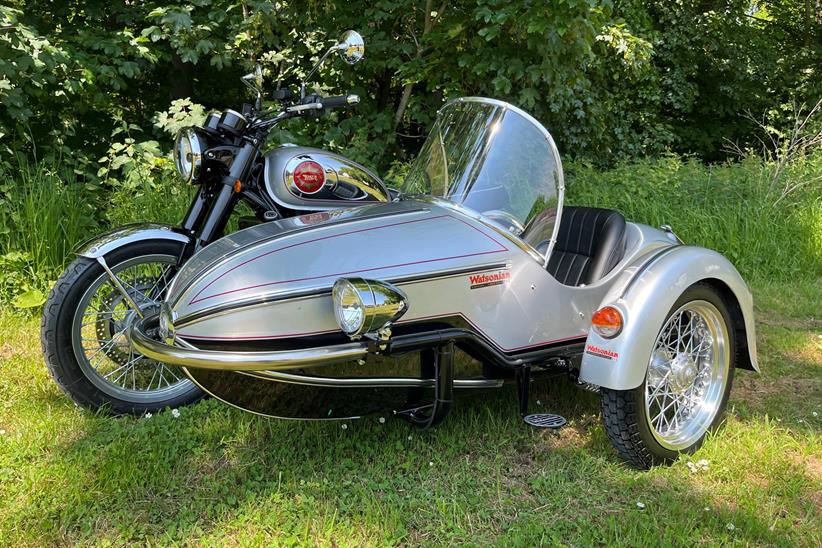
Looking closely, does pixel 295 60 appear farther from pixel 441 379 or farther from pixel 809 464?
pixel 809 464

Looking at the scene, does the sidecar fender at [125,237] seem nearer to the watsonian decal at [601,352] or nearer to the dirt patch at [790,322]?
the watsonian decal at [601,352]

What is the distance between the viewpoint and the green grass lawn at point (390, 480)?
2355mm

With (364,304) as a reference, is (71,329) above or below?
below

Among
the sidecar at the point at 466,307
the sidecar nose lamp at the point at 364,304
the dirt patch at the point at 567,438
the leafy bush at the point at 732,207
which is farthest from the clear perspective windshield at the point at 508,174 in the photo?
the leafy bush at the point at 732,207

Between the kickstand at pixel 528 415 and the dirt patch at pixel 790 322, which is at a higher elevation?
the kickstand at pixel 528 415

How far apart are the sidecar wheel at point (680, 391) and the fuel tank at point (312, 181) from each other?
1548 mm

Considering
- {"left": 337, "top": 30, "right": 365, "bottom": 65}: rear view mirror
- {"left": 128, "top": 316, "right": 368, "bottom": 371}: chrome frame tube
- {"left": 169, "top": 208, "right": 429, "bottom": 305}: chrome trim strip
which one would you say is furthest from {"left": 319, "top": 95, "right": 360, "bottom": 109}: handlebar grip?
{"left": 128, "top": 316, "right": 368, "bottom": 371}: chrome frame tube

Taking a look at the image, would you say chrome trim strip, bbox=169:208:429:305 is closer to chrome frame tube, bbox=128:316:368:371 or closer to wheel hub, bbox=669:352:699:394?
chrome frame tube, bbox=128:316:368:371

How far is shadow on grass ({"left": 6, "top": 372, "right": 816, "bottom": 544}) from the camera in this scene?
2355mm

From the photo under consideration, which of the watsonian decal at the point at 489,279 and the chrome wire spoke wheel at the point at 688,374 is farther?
the chrome wire spoke wheel at the point at 688,374

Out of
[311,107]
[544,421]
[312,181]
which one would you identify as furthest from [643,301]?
[311,107]

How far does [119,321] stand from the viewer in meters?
3.19

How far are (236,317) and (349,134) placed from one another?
451 centimetres

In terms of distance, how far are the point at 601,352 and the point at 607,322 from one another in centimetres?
12
